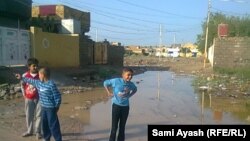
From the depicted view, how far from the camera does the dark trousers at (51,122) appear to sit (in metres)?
7.74

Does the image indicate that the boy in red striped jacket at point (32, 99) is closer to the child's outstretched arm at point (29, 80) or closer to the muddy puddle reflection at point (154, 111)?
the child's outstretched arm at point (29, 80)

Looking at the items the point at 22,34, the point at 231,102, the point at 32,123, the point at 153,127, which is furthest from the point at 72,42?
the point at 153,127

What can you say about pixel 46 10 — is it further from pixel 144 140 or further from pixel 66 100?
pixel 144 140

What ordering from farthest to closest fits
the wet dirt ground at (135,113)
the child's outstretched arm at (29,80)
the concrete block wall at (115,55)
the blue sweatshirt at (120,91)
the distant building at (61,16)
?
the concrete block wall at (115,55) < the distant building at (61,16) < the wet dirt ground at (135,113) < the child's outstretched arm at (29,80) < the blue sweatshirt at (120,91)

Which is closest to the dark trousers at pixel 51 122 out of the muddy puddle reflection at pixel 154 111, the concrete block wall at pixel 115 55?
the muddy puddle reflection at pixel 154 111

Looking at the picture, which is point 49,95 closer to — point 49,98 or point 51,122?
point 49,98

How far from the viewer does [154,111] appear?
13.9 metres

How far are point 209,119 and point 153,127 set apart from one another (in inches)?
273

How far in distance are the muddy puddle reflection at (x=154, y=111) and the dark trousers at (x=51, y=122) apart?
142 cm

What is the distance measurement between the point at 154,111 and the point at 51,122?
6577 millimetres

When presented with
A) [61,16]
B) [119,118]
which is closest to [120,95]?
[119,118]

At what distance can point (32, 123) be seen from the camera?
8.88 meters

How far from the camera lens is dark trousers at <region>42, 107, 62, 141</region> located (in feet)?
25.4

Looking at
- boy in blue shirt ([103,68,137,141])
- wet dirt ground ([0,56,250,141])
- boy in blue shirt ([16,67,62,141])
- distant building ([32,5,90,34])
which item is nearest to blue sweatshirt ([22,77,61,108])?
boy in blue shirt ([16,67,62,141])
